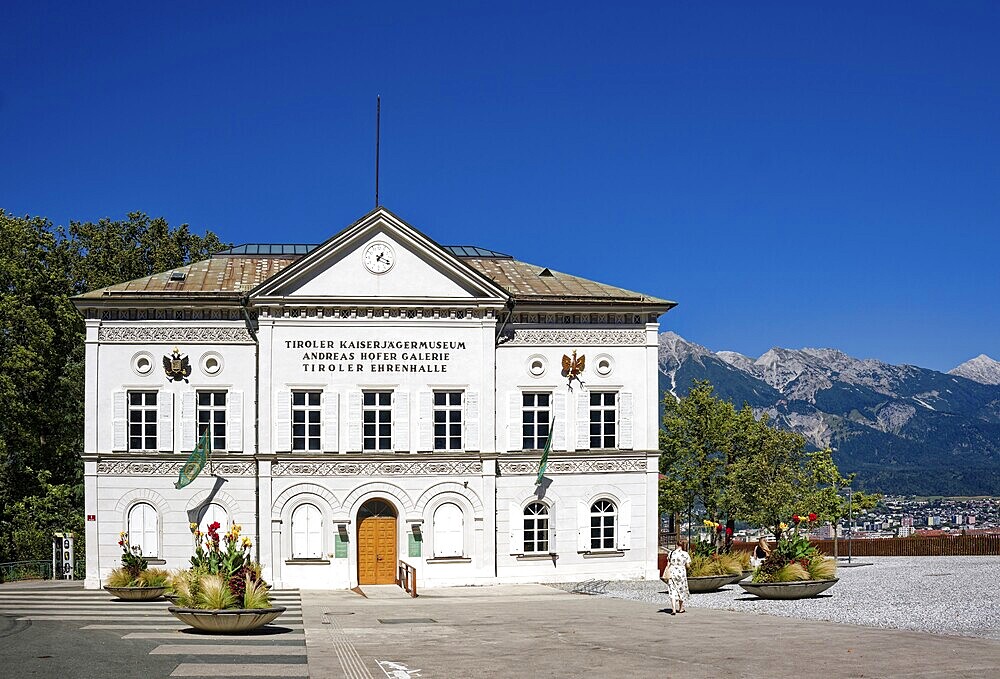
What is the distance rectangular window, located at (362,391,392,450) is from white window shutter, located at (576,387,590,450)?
252 inches

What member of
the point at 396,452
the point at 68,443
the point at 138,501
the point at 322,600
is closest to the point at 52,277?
the point at 68,443

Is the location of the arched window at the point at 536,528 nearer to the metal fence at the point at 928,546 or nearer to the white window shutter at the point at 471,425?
the white window shutter at the point at 471,425

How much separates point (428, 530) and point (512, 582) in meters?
3.32

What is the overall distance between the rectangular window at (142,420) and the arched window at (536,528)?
41.3ft

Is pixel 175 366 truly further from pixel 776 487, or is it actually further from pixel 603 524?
Result: pixel 776 487

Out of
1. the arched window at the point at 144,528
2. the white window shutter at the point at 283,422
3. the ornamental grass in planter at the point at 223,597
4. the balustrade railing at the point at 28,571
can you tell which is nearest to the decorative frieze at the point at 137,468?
the arched window at the point at 144,528

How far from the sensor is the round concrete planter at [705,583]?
33.3m

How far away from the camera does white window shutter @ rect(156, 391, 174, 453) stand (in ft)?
131

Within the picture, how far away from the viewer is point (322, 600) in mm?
35094

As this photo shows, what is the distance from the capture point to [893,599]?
28562 mm

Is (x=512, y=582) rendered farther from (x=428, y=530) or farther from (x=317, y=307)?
(x=317, y=307)

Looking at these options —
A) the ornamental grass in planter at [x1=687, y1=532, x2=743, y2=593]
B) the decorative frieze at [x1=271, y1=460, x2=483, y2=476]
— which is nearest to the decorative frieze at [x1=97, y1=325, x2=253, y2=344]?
the decorative frieze at [x1=271, y1=460, x2=483, y2=476]

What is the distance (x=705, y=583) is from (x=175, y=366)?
60.5 feet

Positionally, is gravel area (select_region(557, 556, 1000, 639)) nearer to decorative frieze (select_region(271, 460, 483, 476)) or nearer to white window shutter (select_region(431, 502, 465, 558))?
white window shutter (select_region(431, 502, 465, 558))
